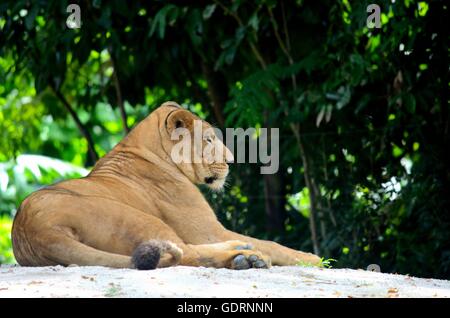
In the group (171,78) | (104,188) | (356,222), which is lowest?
(356,222)

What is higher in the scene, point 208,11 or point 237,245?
point 208,11

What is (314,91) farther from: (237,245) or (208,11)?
(237,245)

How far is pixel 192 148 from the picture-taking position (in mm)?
6441

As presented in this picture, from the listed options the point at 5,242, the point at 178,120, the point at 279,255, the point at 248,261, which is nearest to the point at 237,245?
the point at 248,261

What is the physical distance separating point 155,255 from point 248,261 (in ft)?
2.08

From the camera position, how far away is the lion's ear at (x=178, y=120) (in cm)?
640

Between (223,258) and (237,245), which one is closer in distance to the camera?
(223,258)

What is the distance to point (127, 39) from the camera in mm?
9969

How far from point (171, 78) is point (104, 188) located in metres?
4.83

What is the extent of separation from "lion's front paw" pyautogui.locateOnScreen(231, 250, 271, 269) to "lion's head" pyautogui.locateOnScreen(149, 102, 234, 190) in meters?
1.12

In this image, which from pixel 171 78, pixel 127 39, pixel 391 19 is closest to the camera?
pixel 391 19

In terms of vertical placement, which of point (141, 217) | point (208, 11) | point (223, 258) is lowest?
point (223, 258)
